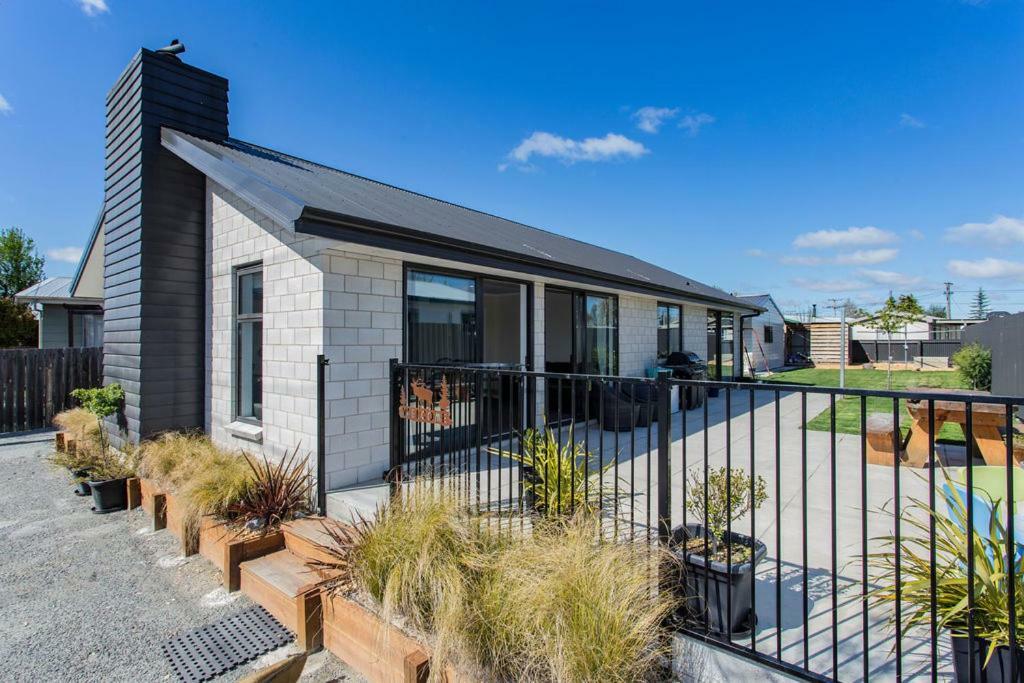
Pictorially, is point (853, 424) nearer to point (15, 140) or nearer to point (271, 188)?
point (271, 188)

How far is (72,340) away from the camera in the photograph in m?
13.2

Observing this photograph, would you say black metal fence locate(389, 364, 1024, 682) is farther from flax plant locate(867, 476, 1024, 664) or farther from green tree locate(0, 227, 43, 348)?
green tree locate(0, 227, 43, 348)

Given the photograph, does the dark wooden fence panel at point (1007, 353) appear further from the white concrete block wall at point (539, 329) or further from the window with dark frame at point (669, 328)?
the white concrete block wall at point (539, 329)

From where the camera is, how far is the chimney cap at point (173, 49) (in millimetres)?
5961

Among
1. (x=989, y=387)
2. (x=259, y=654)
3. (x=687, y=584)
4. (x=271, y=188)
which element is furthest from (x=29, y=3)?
(x=989, y=387)

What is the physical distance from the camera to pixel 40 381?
9617 mm

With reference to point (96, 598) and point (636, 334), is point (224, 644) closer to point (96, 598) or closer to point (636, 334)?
point (96, 598)

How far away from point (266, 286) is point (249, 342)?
0.79m

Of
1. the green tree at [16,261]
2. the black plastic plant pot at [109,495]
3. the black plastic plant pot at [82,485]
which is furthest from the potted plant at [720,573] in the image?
the green tree at [16,261]

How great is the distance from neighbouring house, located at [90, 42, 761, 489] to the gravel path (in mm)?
1170

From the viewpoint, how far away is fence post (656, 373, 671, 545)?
232 centimetres

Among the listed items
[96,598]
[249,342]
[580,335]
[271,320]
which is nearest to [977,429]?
[580,335]

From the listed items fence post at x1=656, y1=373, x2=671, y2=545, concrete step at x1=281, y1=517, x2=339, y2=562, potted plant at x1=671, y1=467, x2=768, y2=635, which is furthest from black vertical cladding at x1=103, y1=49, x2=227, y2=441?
potted plant at x1=671, y1=467, x2=768, y2=635

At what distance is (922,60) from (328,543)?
1161 centimetres
